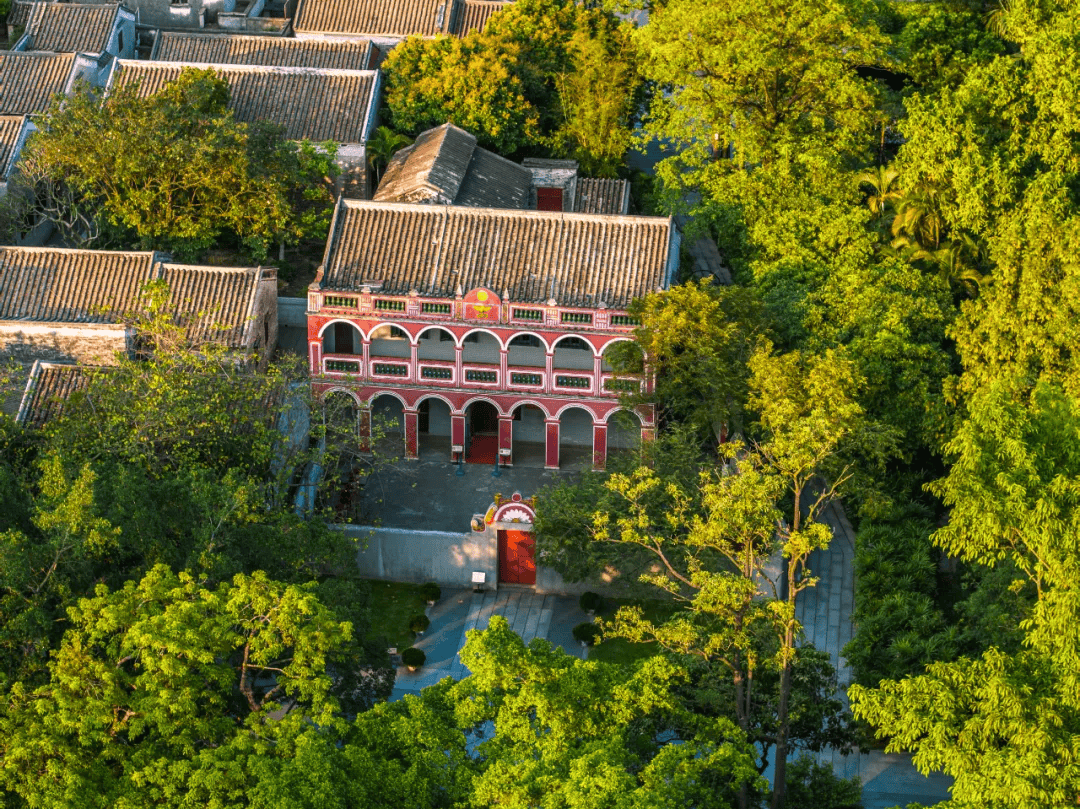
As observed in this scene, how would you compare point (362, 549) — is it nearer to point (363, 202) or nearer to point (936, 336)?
point (363, 202)

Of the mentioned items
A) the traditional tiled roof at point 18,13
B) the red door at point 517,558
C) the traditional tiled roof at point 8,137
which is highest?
the traditional tiled roof at point 18,13

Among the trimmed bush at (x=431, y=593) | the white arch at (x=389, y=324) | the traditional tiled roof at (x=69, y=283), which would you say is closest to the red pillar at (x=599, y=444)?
the white arch at (x=389, y=324)

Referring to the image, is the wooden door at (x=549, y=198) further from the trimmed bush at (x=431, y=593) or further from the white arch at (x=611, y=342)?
the trimmed bush at (x=431, y=593)

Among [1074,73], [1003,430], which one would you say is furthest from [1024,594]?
[1074,73]

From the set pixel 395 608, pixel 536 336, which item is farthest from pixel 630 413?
pixel 395 608

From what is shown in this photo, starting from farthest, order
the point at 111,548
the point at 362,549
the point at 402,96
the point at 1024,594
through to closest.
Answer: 1. the point at 402,96
2. the point at 362,549
3. the point at 1024,594
4. the point at 111,548

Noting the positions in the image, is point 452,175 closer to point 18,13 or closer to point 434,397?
point 434,397

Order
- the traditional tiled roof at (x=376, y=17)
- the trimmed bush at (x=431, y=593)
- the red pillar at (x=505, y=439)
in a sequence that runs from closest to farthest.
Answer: the trimmed bush at (x=431, y=593), the red pillar at (x=505, y=439), the traditional tiled roof at (x=376, y=17)
